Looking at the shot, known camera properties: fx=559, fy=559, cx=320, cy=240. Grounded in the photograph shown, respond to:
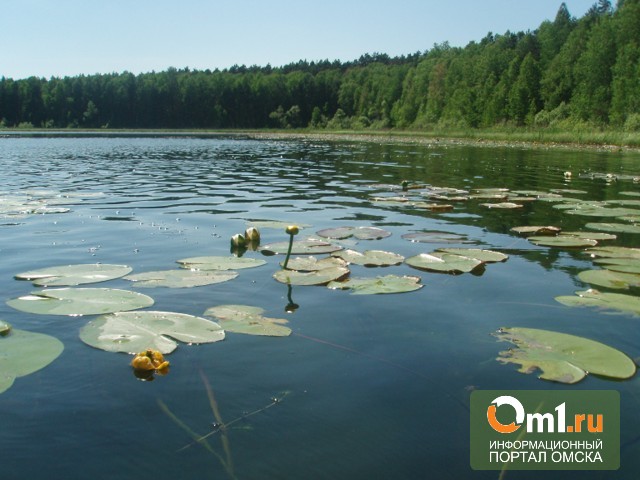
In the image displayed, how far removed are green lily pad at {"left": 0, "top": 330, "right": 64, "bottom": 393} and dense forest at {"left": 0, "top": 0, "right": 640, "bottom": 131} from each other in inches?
1662

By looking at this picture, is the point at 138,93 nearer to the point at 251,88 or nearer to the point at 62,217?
the point at 251,88

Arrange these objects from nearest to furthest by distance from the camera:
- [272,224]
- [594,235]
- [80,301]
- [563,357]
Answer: [563,357] < [80,301] < [594,235] < [272,224]

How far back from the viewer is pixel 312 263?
5.10 m

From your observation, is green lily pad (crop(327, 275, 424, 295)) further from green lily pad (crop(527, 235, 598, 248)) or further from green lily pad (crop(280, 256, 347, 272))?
green lily pad (crop(527, 235, 598, 248))

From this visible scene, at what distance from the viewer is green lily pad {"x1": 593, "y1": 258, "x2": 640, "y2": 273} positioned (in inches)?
193

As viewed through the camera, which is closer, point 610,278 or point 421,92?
point 610,278

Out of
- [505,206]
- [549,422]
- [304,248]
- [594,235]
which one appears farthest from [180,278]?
[505,206]

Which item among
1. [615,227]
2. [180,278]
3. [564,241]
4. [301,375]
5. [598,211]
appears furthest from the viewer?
[598,211]

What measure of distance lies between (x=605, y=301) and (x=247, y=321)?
2.63 metres

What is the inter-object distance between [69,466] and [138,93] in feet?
386

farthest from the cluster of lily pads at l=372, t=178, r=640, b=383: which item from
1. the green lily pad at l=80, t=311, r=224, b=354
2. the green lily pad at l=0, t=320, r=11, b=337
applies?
the green lily pad at l=0, t=320, r=11, b=337

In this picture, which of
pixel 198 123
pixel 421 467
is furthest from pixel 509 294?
pixel 198 123

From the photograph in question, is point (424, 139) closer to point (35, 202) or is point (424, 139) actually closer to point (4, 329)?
point (35, 202)

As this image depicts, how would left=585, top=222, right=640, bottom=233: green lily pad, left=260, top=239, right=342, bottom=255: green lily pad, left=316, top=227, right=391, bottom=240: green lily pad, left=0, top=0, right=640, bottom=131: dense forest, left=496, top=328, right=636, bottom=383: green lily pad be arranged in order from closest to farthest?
1. left=496, top=328, right=636, bottom=383: green lily pad
2. left=260, top=239, right=342, bottom=255: green lily pad
3. left=316, top=227, right=391, bottom=240: green lily pad
4. left=585, top=222, right=640, bottom=233: green lily pad
5. left=0, top=0, right=640, bottom=131: dense forest
